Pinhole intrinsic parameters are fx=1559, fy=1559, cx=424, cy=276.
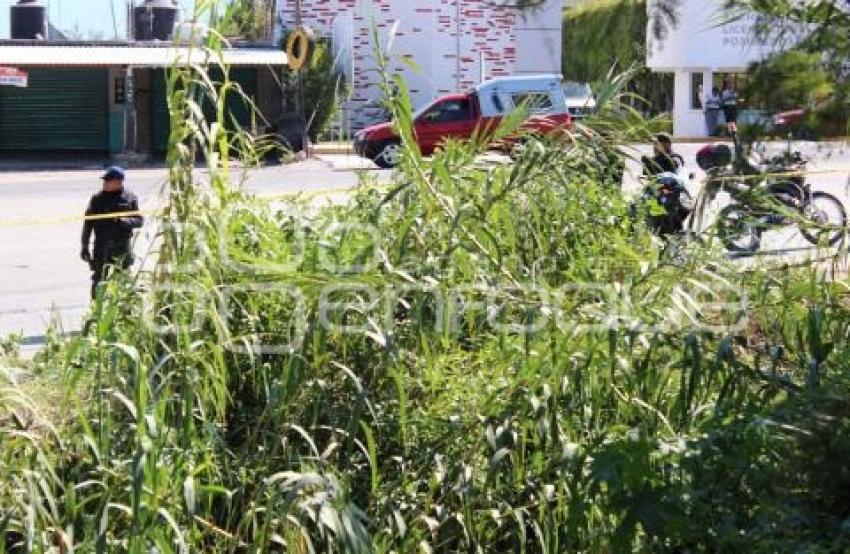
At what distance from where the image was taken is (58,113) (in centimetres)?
3562

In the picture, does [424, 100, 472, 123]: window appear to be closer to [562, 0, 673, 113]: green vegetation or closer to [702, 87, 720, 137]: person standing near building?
[702, 87, 720, 137]: person standing near building

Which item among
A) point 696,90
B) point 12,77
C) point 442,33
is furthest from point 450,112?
point 696,90

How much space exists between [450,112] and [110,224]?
2071 cm

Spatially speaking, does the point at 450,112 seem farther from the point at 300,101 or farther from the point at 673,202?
the point at 673,202

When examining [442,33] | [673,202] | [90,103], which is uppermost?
[442,33]

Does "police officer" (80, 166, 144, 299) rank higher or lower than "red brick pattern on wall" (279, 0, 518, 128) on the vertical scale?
lower

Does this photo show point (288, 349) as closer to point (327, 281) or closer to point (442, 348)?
point (327, 281)

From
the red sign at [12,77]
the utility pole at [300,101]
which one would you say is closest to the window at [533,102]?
the utility pole at [300,101]

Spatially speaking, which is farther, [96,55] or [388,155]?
[96,55]

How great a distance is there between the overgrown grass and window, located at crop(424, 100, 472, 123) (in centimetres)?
2543

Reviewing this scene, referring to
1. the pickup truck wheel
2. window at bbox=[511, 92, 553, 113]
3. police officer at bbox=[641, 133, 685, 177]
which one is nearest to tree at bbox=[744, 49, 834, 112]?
window at bbox=[511, 92, 553, 113]

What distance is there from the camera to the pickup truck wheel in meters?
7.43

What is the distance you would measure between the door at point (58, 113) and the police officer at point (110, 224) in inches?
956

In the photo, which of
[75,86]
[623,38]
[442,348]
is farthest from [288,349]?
[75,86]
